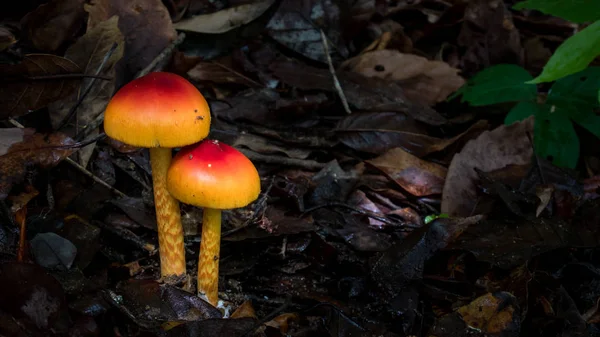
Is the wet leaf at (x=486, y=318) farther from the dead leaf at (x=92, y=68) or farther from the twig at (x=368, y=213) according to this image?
the dead leaf at (x=92, y=68)

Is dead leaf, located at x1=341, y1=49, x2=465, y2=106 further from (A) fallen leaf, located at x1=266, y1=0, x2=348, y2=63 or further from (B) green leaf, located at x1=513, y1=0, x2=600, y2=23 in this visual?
(B) green leaf, located at x1=513, y1=0, x2=600, y2=23

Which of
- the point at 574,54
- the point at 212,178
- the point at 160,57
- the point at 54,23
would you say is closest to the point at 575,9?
the point at 574,54

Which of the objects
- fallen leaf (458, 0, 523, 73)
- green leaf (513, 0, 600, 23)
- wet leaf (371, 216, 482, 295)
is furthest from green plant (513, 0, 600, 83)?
fallen leaf (458, 0, 523, 73)

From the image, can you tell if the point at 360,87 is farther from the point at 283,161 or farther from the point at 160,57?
the point at 160,57

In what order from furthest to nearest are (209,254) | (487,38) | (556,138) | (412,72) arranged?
(487,38) → (412,72) → (556,138) → (209,254)

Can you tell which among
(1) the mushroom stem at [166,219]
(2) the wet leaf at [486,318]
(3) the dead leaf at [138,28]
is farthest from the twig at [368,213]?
(3) the dead leaf at [138,28]

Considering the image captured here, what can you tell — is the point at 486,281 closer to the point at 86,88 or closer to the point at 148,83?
the point at 148,83

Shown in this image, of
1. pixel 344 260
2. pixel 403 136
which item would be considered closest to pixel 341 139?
pixel 403 136
